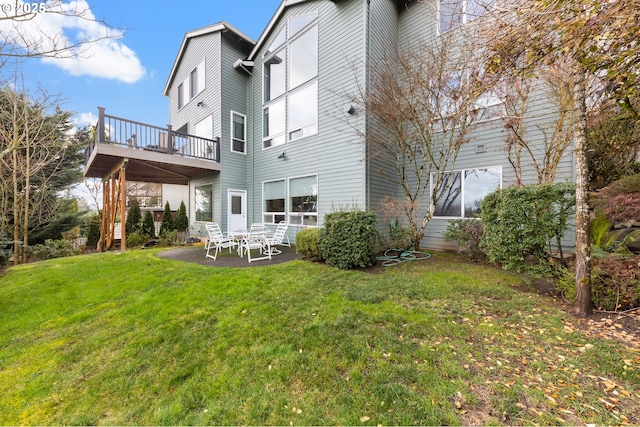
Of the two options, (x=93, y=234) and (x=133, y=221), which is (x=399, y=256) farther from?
(x=93, y=234)

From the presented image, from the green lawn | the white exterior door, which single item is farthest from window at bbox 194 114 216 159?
the green lawn

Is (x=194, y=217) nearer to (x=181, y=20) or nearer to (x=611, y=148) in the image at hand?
(x=181, y=20)

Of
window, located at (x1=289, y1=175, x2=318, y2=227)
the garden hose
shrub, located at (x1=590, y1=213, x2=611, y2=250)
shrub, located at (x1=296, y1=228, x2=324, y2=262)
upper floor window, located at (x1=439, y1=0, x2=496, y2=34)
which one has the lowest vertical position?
the garden hose

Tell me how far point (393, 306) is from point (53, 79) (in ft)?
36.5

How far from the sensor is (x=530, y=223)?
3.73 m

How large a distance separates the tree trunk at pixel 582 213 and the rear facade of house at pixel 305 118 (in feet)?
11.5

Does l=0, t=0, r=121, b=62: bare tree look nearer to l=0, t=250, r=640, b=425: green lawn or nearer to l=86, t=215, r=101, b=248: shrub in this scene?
l=0, t=250, r=640, b=425: green lawn

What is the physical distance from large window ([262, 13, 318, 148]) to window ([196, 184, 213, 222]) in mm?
3355

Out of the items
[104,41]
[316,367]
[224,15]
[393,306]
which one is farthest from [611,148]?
[224,15]

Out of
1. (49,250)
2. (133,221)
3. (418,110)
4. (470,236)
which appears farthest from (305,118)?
(49,250)

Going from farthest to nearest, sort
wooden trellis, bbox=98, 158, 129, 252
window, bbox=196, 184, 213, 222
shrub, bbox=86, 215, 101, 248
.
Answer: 1. shrub, bbox=86, 215, 101, 248
2. window, bbox=196, 184, 213, 222
3. wooden trellis, bbox=98, 158, 129, 252

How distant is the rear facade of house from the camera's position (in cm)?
700

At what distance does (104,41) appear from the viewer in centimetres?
403

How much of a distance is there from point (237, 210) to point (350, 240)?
22.2ft
